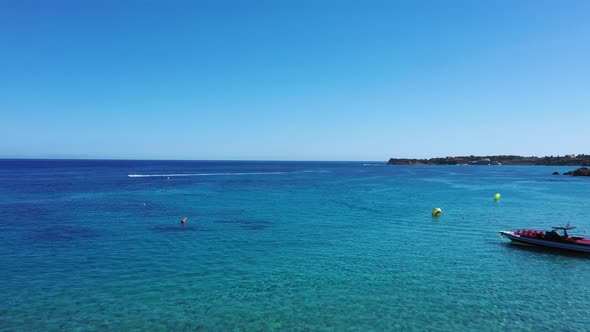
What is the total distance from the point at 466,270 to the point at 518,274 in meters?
4.06

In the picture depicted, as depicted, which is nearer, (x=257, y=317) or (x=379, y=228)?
(x=257, y=317)

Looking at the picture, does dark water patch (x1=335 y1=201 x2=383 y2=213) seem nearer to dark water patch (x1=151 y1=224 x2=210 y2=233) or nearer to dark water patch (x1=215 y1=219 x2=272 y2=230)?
dark water patch (x1=215 y1=219 x2=272 y2=230)

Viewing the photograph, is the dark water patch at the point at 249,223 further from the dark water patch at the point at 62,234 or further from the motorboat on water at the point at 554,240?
the motorboat on water at the point at 554,240

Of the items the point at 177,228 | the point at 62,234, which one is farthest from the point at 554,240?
the point at 62,234

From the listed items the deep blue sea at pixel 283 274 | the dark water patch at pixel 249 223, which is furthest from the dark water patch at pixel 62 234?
the dark water patch at pixel 249 223

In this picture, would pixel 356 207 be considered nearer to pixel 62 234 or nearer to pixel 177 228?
pixel 177 228

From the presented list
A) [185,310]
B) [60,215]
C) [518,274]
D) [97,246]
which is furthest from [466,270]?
[60,215]

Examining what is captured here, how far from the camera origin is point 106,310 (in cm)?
2350

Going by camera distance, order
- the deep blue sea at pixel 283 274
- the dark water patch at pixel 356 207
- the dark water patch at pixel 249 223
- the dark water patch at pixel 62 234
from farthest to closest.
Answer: the dark water patch at pixel 356 207 → the dark water patch at pixel 249 223 → the dark water patch at pixel 62 234 → the deep blue sea at pixel 283 274

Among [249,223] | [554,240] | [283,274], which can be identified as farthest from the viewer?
[249,223]

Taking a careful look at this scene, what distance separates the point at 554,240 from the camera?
128 ft

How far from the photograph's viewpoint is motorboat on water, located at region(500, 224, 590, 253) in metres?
37.4

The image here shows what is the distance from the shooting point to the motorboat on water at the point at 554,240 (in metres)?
37.4

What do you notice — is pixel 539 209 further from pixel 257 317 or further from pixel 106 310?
pixel 106 310
